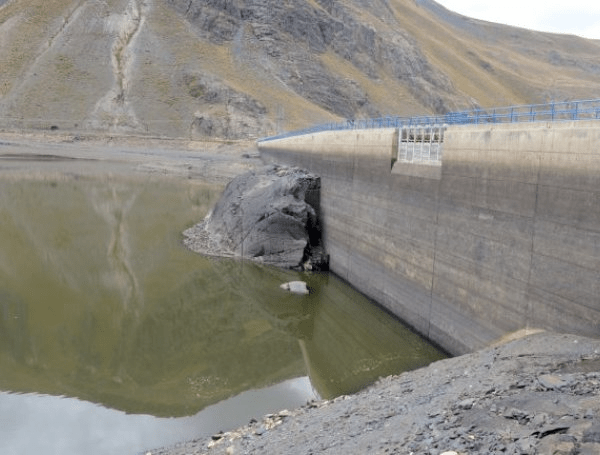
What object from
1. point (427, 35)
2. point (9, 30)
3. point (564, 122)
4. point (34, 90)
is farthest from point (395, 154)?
point (427, 35)

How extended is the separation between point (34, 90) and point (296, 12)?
185 feet

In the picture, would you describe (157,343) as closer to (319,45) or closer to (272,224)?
(272,224)

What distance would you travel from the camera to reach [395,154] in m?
24.7

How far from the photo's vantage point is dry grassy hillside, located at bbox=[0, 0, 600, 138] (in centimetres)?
10106

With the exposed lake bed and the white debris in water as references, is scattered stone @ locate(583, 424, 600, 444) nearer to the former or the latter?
the exposed lake bed

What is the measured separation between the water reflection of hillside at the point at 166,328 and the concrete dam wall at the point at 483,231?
6.40 feet

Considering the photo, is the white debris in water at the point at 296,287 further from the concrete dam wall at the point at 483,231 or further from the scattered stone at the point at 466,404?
the scattered stone at the point at 466,404

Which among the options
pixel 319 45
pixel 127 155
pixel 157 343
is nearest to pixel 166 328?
pixel 157 343

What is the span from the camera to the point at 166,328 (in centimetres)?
2266

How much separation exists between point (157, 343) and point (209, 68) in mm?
94524

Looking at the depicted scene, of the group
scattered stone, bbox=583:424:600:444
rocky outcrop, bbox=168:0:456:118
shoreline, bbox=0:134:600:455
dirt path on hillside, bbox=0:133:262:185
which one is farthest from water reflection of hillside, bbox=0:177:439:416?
rocky outcrop, bbox=168:0:456:118

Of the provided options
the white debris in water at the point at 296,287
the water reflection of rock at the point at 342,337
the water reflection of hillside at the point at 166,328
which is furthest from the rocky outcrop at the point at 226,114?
the white debris in water at the point at 296,287

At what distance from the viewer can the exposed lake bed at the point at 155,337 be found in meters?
16.2

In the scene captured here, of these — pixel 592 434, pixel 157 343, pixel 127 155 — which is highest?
pixel 127 155
